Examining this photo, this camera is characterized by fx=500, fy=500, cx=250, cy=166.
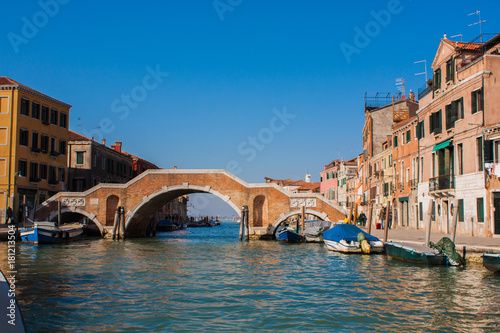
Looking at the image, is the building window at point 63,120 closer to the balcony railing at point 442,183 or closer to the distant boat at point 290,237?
the distant boat at point 290,237

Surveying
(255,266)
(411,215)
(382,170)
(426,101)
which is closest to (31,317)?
(255,266)

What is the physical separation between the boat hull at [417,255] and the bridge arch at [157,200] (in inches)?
518

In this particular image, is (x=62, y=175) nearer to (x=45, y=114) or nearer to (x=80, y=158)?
→ (x=80, y=158)

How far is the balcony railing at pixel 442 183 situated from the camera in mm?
20766

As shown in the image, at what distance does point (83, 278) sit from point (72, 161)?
2520 centimetres

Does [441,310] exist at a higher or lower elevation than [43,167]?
lower

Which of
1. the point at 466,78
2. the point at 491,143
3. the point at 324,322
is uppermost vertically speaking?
the point at 466,78

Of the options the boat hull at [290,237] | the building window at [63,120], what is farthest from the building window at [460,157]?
the building window at [63,120]

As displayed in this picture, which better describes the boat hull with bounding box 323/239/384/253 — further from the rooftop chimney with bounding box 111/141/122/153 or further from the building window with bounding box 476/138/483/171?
the rooftop chimney with bounding box 111/141/122/153

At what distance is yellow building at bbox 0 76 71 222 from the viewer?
28.4m

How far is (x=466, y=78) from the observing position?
19484 millimetres

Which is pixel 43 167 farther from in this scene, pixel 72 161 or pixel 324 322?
pixel 324 322

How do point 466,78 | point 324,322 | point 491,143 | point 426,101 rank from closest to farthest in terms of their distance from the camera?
1. point 324,322
2. point 491,143
3. point 466,78
4. point 426,101

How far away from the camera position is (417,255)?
1516 centimetres
